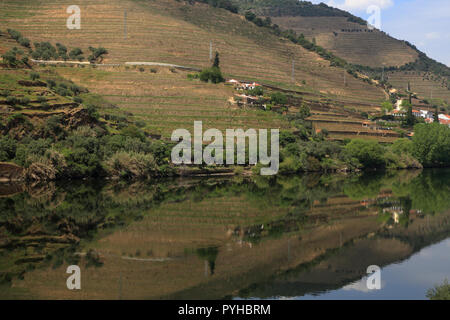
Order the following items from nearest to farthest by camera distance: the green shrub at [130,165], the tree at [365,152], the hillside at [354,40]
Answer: the green shrub at [130,165] → the tree at [365,152] → the hillside at [354,40]

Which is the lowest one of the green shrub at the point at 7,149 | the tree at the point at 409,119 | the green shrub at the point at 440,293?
the green shrub at the point at 440,293

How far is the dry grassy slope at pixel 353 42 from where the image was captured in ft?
489

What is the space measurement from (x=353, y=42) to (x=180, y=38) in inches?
3354

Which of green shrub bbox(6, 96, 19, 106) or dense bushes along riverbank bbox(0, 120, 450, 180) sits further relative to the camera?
green shrub bbox(6, 96, 19, 106)

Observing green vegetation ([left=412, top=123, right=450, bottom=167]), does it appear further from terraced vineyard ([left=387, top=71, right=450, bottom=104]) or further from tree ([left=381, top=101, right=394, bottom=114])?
terraced vineyard ([left=387, top=71, right=450, bottom=104])

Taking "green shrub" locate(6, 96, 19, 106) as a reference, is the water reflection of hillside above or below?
below

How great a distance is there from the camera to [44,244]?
62.5 ft

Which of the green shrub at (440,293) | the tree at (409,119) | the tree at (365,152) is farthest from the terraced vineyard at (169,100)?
the green shrub at (440,293)

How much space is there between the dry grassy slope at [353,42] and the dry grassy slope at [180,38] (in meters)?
42.1

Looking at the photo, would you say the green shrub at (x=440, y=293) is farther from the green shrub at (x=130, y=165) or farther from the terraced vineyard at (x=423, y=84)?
the terraced vineyard at (x=423, y=84)

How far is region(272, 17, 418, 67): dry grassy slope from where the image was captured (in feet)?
489

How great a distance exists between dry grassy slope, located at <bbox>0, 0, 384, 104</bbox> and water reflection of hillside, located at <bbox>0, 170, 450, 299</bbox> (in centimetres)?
5215

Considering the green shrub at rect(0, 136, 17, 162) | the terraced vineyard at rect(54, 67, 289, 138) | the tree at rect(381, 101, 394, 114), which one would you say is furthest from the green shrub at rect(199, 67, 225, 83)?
the green shrub at rect(0, 136, 17, 162)

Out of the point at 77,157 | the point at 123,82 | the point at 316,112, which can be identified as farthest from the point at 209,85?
the point at 77,157
